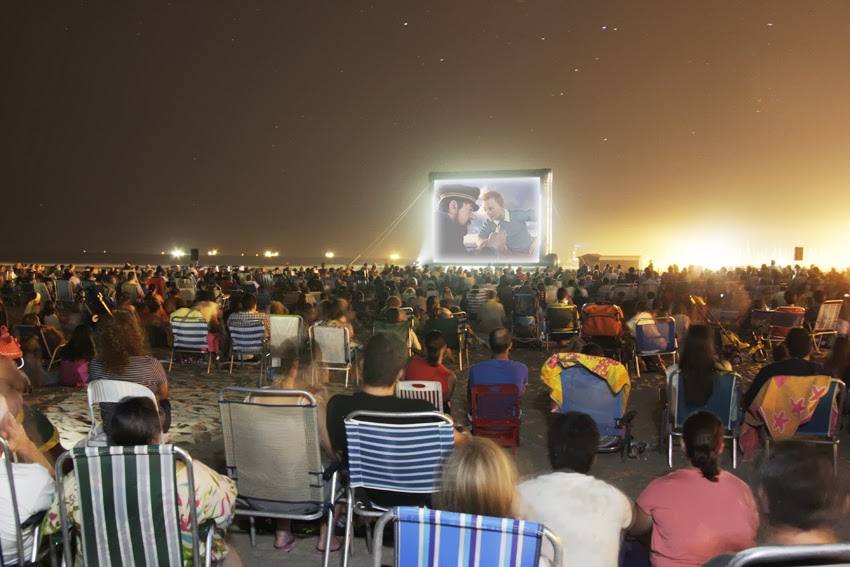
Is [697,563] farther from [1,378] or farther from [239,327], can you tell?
[239,327]

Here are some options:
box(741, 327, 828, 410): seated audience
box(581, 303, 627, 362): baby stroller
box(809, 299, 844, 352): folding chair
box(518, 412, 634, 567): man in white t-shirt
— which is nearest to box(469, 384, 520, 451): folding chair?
box(741, 327, 828, 410): seated audience

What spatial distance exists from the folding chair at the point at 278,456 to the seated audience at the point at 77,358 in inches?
207

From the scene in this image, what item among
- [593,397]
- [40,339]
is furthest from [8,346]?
[593,397]

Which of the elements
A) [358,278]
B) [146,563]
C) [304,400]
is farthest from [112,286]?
[146,563]

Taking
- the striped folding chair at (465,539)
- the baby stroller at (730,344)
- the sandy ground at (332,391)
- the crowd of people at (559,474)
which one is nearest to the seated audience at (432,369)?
the crowd of people at (559,474)

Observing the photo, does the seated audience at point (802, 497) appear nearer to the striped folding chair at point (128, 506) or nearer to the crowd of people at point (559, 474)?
the crowd of people at point (559, 474)

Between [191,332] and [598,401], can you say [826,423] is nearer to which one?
[598,401]

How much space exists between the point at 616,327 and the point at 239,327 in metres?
5.12

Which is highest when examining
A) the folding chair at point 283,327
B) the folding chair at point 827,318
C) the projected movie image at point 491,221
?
the projected movie image at point 491,221

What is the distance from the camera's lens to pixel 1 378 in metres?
4.35

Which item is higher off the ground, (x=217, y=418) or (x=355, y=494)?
A: (x=355, y=494)

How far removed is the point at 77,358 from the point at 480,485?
7320mm

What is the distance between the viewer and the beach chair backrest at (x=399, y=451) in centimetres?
311

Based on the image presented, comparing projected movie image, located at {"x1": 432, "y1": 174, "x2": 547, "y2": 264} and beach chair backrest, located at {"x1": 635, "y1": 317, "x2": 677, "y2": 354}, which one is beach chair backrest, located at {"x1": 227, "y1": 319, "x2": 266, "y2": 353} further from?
projected movie image, located at {"x1": 432, "y1": 174, "x2": 547, "y2": 264}
